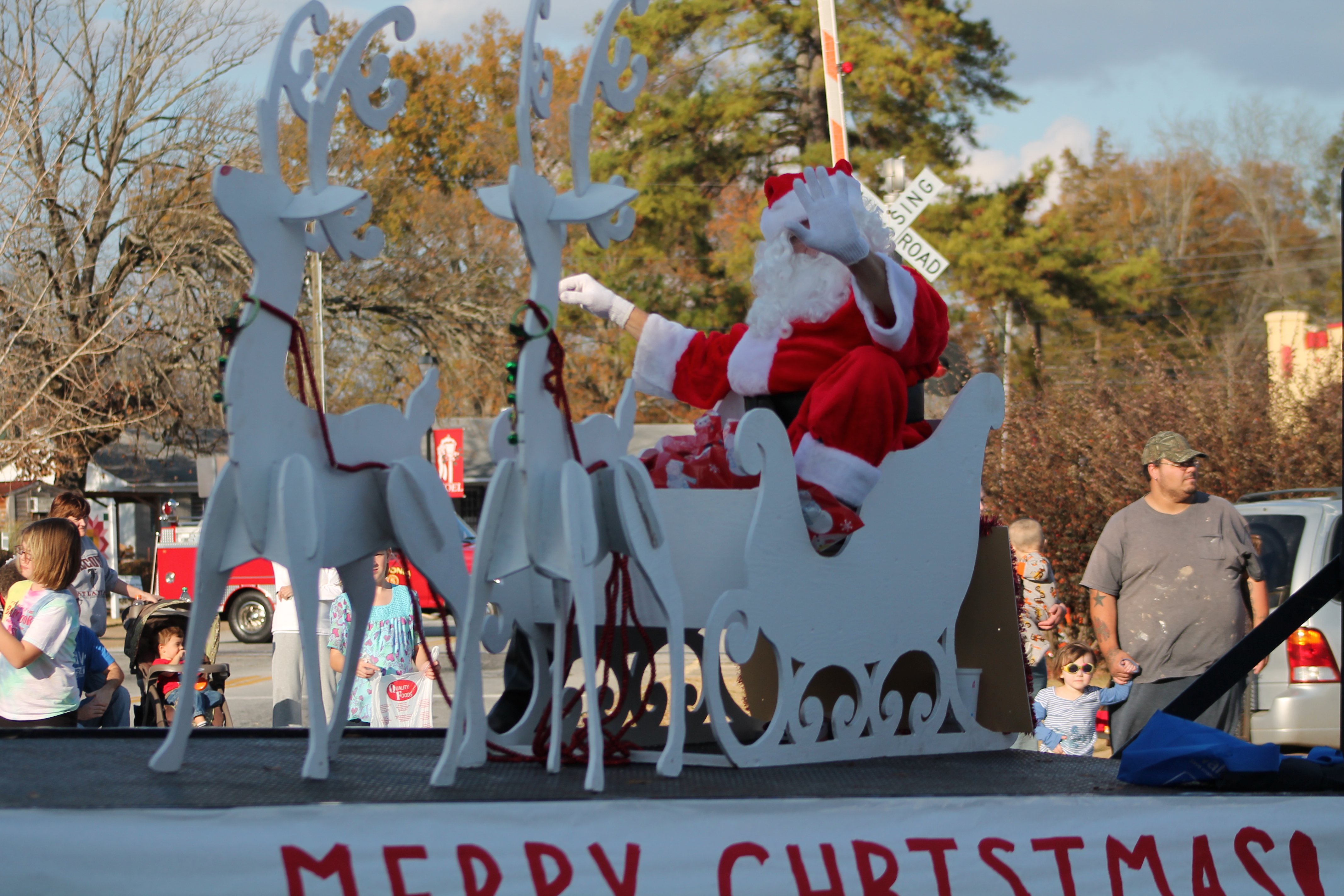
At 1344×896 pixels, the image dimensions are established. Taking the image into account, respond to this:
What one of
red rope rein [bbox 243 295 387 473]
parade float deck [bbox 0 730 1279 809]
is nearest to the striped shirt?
parade float deck [bbox 0 730 1279 809]

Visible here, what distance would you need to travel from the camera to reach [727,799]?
80.4 inches

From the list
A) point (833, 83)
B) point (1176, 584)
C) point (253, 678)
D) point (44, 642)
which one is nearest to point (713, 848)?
point (44, 642)

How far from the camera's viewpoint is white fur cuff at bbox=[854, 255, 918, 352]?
9.34ft

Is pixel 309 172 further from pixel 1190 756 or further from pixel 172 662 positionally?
pixel 172 662

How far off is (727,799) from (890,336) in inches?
48.6

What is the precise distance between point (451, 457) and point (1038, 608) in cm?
1612

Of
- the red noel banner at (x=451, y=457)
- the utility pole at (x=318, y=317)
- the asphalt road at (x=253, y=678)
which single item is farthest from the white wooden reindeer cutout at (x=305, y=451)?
the red noel banner at (x=451, y=457)

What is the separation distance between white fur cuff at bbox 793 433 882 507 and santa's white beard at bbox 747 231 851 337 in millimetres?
446

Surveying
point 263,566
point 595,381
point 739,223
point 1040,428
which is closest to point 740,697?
point 1040,428

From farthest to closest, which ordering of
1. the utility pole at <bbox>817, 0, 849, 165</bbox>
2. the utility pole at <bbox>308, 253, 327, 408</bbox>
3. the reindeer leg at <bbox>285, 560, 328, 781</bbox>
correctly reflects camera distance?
the utility pole at <bbox>308, 253, 327, 408</bbox> → the utility pole at <bbox>817, 0, 849, 165</bbox> → the reindeer leg at <bbox>285, 560, 328, 781</bbox>

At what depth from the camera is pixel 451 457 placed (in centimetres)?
2064

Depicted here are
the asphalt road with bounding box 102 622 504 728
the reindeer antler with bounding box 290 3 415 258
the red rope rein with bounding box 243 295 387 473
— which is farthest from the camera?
the asphalt road with bounding box 102 622 504 728

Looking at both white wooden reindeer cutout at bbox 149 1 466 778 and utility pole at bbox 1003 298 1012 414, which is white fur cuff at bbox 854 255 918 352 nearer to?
white wooden reindeer cutout at bbox 149 1 466 778

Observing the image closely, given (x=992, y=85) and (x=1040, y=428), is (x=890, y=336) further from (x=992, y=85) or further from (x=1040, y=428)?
(x=992, y=85)
